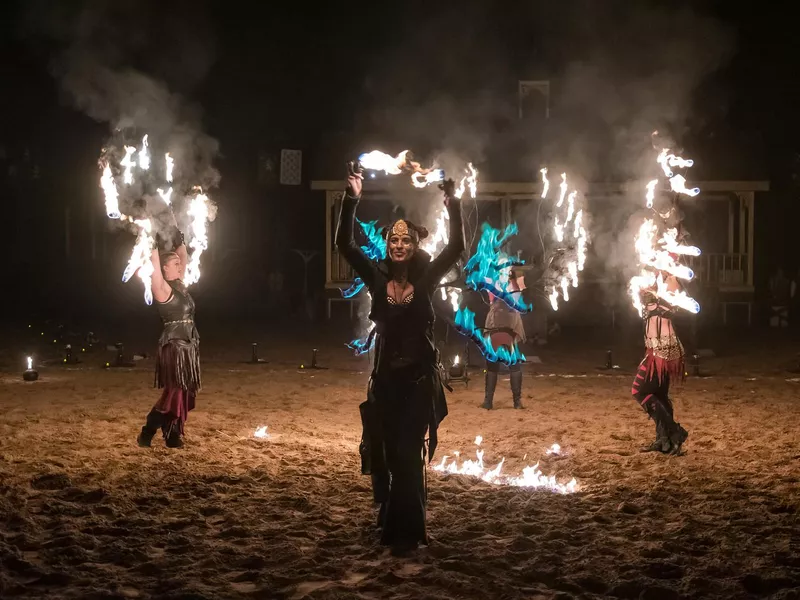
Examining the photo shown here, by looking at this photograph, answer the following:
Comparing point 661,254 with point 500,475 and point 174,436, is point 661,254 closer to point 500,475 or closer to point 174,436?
point 500,475

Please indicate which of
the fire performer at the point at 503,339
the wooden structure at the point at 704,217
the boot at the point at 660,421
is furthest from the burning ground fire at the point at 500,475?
the wooden structure at the point at 704,217

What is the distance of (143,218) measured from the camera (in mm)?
7973

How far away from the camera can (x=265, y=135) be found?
28.8 metres

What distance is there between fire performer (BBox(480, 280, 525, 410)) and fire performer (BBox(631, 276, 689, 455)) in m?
2.81

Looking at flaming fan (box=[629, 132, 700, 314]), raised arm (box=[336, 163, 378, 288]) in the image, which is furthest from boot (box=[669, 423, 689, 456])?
raised arm (box=[336, 163, 378, 288])

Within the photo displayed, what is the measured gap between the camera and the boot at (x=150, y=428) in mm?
8078

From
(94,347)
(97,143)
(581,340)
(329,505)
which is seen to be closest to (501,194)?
(581,340)

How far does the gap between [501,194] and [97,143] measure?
1471 centimetres

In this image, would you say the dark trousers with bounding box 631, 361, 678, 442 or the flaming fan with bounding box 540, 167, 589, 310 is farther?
the flaming fan with bounding box 540, 167, 589, 310

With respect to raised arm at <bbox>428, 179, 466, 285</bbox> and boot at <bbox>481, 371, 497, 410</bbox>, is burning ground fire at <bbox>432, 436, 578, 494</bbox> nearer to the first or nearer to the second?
raised arm at <bbox>428, 179, 466, 285</bbox>

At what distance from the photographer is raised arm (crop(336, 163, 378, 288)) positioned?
556cm

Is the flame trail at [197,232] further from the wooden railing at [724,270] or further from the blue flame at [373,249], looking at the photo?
the wooden railing at [724,270]

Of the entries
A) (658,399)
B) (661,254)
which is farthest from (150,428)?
(661,254)

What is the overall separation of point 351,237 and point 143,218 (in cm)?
324
